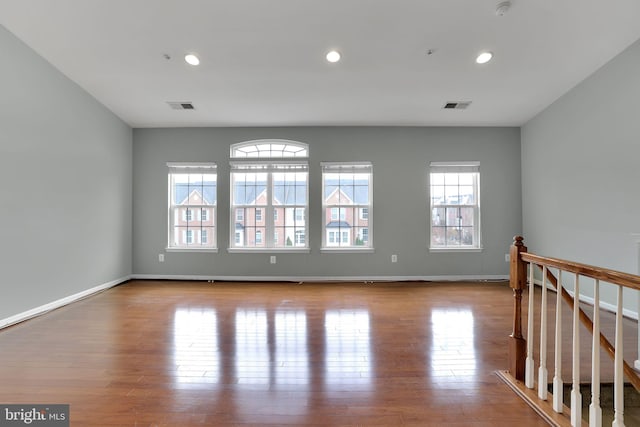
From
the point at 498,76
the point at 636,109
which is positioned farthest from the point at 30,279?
the point at 636,109

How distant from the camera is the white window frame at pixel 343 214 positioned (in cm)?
501

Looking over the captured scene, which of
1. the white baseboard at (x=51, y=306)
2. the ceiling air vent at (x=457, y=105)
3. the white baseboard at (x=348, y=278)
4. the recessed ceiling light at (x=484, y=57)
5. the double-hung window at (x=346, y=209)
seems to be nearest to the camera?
the white baseboard at (x=51, y=306)

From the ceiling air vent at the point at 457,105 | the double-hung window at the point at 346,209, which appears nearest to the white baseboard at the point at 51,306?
the double-hung window at the point at 346,209

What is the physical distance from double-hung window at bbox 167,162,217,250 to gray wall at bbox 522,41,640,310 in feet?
17.3

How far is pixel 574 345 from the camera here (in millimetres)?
1564

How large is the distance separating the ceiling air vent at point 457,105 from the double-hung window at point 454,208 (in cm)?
100

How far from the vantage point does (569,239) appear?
4.01 meters

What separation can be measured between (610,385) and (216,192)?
514 cm

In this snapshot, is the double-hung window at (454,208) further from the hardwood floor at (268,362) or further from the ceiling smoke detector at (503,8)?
the ceiling smoke detector at (503,8)

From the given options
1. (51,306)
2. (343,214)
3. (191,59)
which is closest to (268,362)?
(51,306)

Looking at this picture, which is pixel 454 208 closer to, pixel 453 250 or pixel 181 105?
pixel 453 250

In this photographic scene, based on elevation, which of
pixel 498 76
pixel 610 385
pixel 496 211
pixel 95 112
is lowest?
pixel 610 385

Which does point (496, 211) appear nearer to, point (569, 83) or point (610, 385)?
point (569, 83)

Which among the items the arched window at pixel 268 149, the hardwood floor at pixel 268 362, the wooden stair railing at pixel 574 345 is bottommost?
the hardwood floor at pixel 268 362
